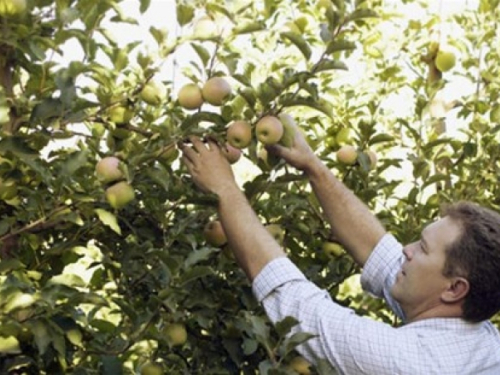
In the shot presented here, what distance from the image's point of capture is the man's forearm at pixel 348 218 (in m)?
2.59

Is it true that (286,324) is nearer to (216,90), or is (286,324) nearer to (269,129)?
(269,129)

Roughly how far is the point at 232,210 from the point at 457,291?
0.52 meters

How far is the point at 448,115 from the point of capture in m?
3.68

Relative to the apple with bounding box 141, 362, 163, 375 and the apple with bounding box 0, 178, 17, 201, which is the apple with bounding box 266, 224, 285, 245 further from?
the apple with bounding box 0, 178, 17, 201

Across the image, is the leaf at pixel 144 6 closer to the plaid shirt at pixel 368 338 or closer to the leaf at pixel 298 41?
the leaf at pixel 298 41

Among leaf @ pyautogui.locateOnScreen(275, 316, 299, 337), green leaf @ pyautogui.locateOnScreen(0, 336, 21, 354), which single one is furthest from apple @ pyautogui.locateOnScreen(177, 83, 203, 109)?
green leaf @ pyautogui.locateOnScreen(0, 336, 21, 354)

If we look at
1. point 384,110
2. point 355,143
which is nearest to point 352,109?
point 355,143

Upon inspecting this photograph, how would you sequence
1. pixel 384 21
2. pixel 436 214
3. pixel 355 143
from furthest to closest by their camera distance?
pixel 384 21
pixel 436 214
pixel 355 143

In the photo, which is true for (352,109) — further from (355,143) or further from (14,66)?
(14,66)

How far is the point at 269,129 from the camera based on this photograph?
2154 mm

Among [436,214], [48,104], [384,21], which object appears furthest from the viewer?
[384,21]

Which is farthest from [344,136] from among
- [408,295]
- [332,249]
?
[408,295]

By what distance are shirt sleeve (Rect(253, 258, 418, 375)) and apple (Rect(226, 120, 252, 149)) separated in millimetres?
257

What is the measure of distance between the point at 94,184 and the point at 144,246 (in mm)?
177
